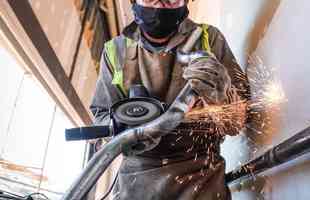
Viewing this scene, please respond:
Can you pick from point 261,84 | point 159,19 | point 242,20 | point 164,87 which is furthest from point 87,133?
point 242,20

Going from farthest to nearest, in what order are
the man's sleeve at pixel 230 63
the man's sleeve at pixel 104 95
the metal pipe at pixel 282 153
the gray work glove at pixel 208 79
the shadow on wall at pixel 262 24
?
the man's sleeve at pixel 104 95
the man's sleeve at pixel 230 63
the shadow on wall at pixel 262 24
the gray work glove at pixel 208 79
the metal pipe at pixel 282 153

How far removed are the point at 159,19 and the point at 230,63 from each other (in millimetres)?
226

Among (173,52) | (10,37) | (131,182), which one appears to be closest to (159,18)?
(173,52)

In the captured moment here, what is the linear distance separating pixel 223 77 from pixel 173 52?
0.87 ft

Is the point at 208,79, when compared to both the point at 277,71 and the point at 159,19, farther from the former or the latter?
the point at 159,19

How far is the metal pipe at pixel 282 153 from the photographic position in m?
0.58

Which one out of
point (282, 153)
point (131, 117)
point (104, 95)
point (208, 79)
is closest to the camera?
point (282, 153)

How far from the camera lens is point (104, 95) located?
1.17 metres

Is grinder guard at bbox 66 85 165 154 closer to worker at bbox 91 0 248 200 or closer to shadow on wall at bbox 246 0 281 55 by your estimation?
worker at bbox 91 0 248 200

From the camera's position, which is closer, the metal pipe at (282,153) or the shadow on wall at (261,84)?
the metal pipe at (282,153)

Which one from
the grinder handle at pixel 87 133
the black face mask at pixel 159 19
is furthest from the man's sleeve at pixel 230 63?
the grinder handle at pixel 87 133

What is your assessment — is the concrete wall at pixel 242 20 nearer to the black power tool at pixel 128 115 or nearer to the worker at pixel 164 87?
the worker at pixel 164 87

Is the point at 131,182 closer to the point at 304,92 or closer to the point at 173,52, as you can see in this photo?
the point at 173,52

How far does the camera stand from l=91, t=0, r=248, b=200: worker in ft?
3.20
